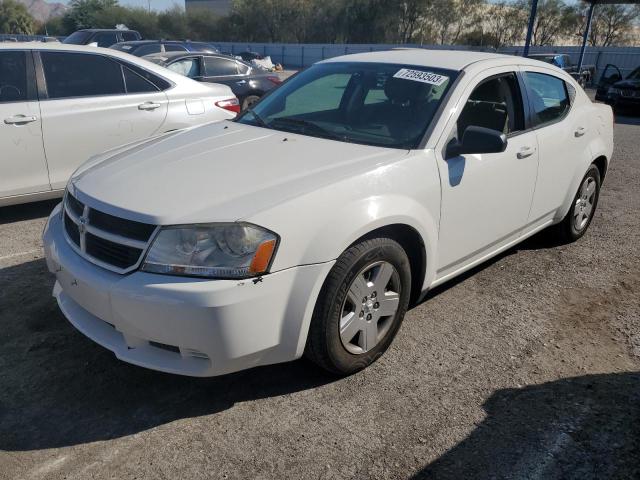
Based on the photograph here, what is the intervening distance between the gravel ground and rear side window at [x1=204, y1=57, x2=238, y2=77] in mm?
7936

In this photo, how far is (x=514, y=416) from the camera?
2820 millimetres

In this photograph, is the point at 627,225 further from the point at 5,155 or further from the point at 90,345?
the point at 5,155

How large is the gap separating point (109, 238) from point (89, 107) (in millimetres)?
3267

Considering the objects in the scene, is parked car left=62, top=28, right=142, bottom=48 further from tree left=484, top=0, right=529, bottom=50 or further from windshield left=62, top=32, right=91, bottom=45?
tree left=484, top=0, right=529, bottom=50

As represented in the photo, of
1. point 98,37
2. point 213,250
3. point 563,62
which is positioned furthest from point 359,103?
point 563,62

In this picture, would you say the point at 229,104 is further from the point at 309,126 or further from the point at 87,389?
the point at 87,389

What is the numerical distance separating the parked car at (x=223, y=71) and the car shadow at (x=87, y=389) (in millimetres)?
8250

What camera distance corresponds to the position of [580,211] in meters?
5.12

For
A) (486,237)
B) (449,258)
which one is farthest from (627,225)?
(449,258)

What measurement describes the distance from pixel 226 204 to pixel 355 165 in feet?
2.51

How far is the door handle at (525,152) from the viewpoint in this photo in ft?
12.7

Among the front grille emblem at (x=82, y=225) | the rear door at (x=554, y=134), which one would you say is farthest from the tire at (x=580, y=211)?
the front grille emblem at (x=82, y=225)

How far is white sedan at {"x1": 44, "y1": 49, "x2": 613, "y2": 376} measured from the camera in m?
2.49

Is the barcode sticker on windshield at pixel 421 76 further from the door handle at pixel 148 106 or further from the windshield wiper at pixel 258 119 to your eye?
the door handle at pixel 148 106
